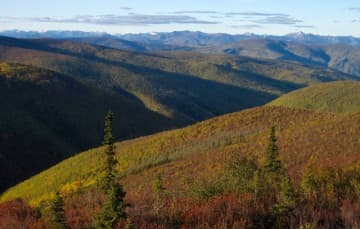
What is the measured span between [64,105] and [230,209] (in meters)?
107

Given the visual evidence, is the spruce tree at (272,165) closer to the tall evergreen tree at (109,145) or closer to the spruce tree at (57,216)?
the tall evergreen tree at (109,145)

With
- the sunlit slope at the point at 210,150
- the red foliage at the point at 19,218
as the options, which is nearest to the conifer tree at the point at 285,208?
the red foliage at the point at 19,218

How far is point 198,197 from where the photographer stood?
17750mm

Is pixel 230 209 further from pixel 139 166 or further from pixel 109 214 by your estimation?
pixel 139 166

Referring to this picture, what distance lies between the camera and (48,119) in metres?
104

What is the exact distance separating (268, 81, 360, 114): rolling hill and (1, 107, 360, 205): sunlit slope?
77204 mm

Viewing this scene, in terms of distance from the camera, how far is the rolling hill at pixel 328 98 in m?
142

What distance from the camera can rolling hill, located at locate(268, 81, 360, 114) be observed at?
466 ft

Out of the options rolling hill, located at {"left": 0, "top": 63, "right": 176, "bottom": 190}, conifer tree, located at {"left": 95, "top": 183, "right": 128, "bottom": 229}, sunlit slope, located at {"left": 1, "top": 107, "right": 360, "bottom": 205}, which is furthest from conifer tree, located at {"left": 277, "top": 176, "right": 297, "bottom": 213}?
rolling hill, located at {"left": 0, "top": 63, "right": 176, "bottom": 190}

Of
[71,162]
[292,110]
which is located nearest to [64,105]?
[71,162]

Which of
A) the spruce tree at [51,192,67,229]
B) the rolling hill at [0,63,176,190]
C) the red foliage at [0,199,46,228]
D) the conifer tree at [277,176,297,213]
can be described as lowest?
the rolling hill at [0,63,176,190]

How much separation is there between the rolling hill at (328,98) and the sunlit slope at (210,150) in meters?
77.2

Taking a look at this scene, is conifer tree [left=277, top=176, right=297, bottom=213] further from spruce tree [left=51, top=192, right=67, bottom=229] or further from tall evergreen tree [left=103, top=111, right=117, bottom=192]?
spruce tree [left=51, top=192, right=67, bottom=229]

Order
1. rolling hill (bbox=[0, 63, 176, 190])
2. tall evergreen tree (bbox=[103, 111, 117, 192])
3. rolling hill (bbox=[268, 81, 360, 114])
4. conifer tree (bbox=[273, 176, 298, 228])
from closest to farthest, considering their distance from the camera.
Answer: conifer tree (bbox=[273, 176, 298, 228]) → tall evergreen tree (bbox=[103, 111, 117, 192]) → rolling hill (bbox=[0, 63, 176, 190]) → rolling hill (bbox=[268, 81, 360, 114])
